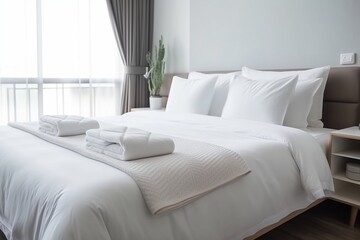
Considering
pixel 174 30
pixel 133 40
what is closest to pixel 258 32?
pixel 174 30

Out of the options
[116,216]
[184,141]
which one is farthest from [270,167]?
[116,216]

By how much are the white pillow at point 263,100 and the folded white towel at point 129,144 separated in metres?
0.99

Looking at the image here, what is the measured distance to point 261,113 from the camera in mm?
2201

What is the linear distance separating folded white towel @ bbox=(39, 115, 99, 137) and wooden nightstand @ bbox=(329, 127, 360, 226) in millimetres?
1611

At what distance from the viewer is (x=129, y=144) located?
4.37ft

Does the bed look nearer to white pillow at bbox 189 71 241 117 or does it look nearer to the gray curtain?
white pillow at bbox 189 71 241 117

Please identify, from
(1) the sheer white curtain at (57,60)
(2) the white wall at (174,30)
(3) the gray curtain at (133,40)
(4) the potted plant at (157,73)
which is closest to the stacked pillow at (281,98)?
(2) the white wall at (174,30)

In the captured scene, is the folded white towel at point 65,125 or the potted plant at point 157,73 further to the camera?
the potted plant at point 157,73

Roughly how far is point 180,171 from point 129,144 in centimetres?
25

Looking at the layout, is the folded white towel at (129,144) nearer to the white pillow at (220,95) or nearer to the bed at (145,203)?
the bed at (145,203)

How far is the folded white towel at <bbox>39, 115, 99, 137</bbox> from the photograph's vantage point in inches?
74.0

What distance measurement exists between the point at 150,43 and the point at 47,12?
1446mm

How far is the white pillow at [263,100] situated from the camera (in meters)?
2.17

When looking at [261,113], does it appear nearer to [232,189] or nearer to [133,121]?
[232,189]
